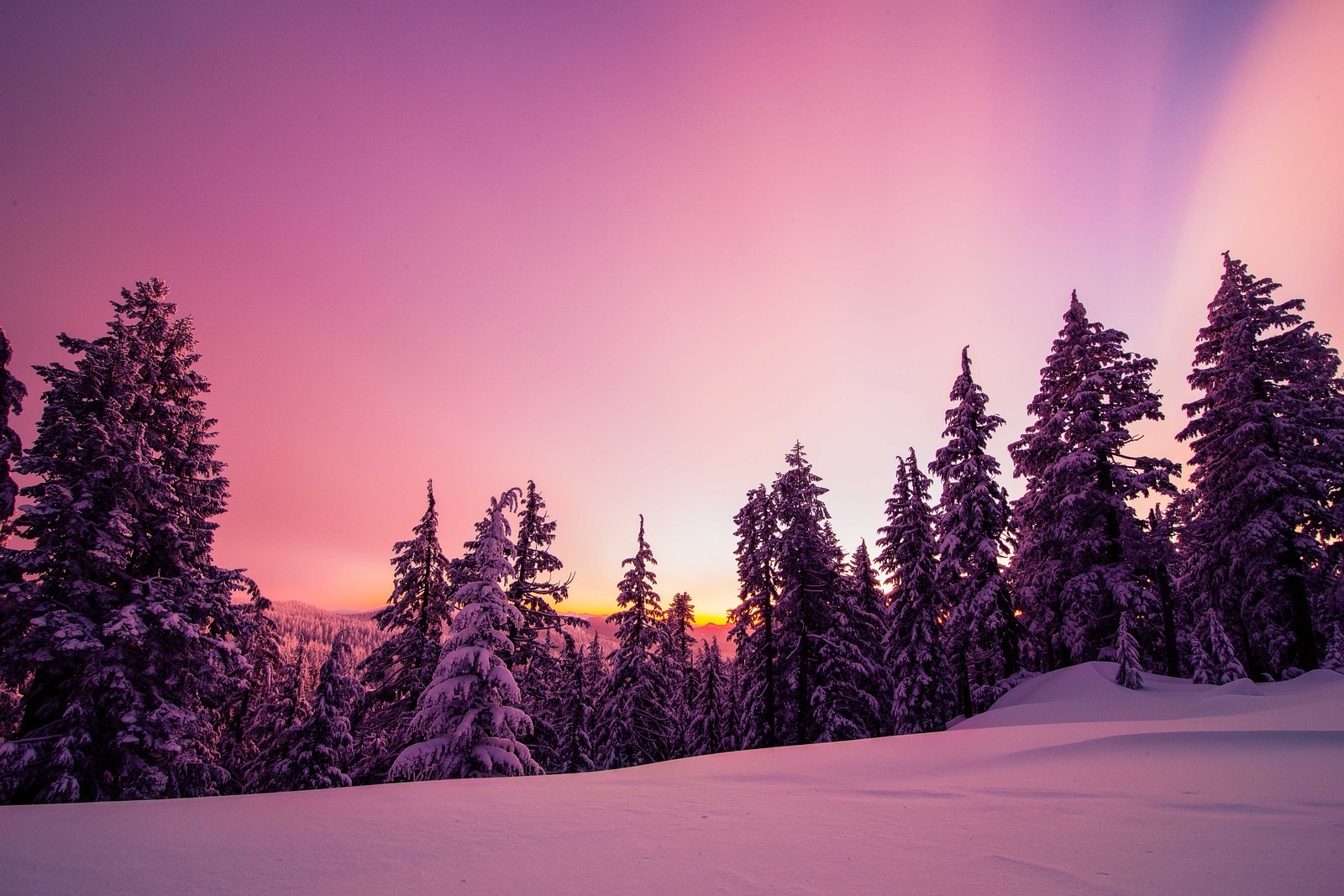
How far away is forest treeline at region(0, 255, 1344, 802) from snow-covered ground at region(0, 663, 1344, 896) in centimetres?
931

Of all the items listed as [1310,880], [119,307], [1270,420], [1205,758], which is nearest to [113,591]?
[119,307]

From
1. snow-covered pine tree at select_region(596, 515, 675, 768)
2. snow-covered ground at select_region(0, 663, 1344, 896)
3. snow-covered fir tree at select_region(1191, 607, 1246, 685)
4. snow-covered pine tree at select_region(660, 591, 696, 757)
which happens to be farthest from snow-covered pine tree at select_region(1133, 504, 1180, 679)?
snow-covered pine tree at select_region(660, 591, 696, 757)

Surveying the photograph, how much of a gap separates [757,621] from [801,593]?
303 centimetres

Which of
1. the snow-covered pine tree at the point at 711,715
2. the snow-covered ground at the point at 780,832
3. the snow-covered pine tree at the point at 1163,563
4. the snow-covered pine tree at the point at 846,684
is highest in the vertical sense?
the snow-covered pine tree at the point at 1163,563

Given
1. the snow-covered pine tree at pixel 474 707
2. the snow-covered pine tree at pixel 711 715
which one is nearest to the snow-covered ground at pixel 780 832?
the snow-covered pine tree at pixel 474 707

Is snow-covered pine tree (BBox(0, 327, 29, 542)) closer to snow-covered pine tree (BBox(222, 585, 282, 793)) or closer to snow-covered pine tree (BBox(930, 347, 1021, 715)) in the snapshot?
snow-covered pine tree (BBox(222, 585, 282, 793))

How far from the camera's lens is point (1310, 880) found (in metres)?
3.14

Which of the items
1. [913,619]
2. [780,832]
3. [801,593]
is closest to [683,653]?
[801,593]

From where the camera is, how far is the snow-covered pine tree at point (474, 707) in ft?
46.1

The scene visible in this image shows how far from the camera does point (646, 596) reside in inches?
1181

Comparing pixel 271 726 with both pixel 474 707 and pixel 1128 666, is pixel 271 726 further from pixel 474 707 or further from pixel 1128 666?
pixel 1128 666

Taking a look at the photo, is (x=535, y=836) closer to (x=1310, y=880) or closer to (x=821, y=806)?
(x=821, y=806)

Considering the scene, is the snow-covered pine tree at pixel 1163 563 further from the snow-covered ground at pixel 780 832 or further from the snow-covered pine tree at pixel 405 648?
the snow-covered pine tree at pixel 405 648

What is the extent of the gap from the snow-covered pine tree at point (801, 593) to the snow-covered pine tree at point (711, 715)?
24.2ft
